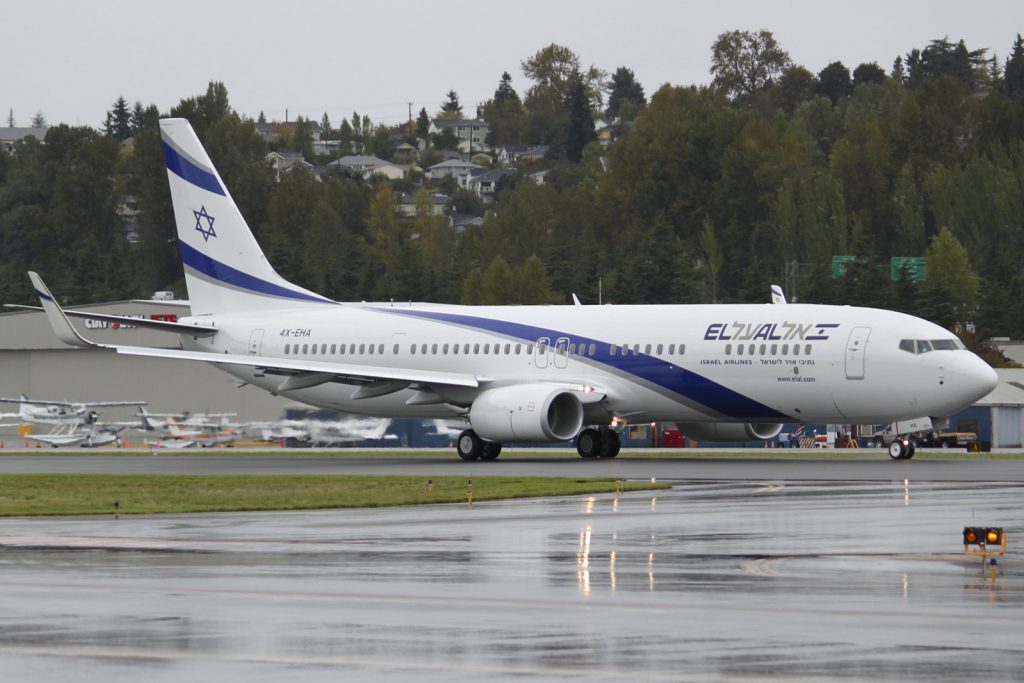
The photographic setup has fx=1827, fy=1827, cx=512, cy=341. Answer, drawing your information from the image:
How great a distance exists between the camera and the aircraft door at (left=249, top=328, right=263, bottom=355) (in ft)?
173

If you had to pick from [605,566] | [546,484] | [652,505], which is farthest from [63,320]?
[605,566]

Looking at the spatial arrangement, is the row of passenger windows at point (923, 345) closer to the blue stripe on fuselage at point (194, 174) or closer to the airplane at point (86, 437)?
the blue stripe on fuselage at point (194, 174)

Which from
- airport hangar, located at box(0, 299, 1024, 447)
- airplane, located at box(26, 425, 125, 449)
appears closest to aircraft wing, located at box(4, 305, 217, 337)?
airplane, located at box(26, 425, 125, 449)

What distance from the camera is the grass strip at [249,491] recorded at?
2952cm

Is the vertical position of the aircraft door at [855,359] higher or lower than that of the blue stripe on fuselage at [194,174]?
lower

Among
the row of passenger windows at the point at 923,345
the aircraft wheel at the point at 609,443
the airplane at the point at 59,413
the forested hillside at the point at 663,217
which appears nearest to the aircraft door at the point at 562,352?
the aircraft wheel at the point at 609,443

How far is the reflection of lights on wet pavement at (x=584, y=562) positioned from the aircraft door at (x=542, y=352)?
23.8m

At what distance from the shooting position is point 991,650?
1321 centimetres

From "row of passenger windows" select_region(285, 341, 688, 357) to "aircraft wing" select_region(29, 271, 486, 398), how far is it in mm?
723

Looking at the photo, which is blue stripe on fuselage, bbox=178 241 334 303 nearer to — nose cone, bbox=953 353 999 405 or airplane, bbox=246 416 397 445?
airplane, bbox=246 416 397 445

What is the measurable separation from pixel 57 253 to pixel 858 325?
12018 centimetres

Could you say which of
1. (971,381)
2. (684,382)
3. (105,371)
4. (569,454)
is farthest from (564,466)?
(105,371)

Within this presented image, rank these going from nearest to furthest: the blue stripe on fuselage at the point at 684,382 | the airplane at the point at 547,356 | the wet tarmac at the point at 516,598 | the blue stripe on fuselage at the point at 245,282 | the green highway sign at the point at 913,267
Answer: the wet tarmac at the point at 516,598 < the airplane at the point at 547,356 < the blue stripe on fuselage at the point at 684,382 < the blue stripe on fuselage at the point at 245,282 < the green highway sign at the point at 913,267

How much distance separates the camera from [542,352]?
47.6 metres
